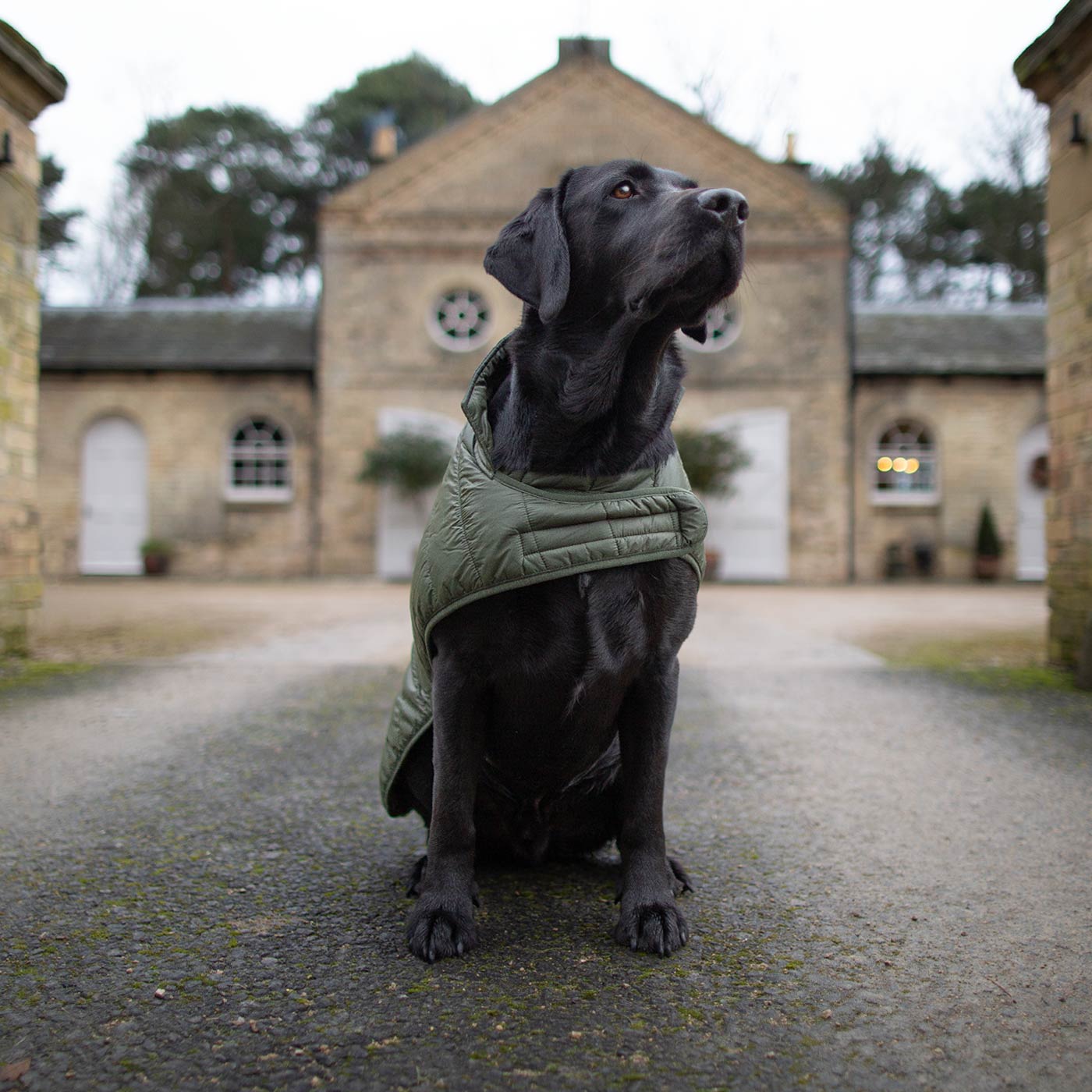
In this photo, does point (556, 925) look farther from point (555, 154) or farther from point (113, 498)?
point (113, 498)

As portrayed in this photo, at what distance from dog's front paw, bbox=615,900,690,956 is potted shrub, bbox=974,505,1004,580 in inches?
697

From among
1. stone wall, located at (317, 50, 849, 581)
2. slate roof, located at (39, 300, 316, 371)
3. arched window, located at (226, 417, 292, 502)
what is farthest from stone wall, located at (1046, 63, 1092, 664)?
arched window, located at (226, 417, 292, 502)

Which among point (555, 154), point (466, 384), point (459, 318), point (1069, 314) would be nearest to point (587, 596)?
point (1069, 314)

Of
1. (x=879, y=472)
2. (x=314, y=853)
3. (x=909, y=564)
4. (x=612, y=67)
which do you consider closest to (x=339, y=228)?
(x=612, y=67)

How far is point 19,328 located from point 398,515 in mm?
11999

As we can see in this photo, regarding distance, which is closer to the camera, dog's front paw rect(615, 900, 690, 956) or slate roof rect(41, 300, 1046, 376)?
dog's front paw rect(615, 900, 690, 956)

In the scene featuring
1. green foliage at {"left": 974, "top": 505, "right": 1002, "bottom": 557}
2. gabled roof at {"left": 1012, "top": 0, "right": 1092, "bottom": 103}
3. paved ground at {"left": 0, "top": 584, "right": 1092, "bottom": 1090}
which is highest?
gabled roof at {"left": 1012, "top": 0, "right": 1092, "bottom": 103}

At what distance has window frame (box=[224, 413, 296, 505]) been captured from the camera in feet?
59.3

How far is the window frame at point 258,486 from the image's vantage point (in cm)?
1806

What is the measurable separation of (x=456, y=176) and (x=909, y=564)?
1225 cm

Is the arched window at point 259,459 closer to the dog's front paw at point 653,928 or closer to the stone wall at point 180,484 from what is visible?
the stone wall at point 180,484

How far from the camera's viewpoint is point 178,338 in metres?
18.8

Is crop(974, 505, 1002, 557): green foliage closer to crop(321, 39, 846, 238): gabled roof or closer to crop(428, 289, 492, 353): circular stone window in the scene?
crop(321, 39, 846, 238): gabled roof

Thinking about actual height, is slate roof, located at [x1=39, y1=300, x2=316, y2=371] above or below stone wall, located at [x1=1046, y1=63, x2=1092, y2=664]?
above
